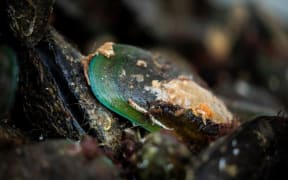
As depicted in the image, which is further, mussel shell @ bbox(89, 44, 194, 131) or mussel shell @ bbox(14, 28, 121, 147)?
mussel shell @ bbox(89, 44, 194, 131)

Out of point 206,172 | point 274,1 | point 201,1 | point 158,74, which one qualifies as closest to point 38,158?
point 206,172

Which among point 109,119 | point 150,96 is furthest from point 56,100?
point 150,96

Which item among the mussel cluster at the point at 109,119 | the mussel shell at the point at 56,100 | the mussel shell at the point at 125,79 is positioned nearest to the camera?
the mussel cluster at the point at 109,119

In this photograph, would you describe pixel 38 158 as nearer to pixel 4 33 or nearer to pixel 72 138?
pixel 72 138

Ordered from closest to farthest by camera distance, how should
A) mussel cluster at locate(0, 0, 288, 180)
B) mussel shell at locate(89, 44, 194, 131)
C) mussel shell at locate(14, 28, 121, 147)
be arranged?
mussel cluster at locate(0, 0, 288, 180), mussel shell at locate(14, 28, 121, 147), mussel shell at locate(89, 44, 194, 131)

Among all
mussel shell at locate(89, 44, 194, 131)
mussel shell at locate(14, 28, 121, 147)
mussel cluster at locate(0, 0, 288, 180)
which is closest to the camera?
mussel cluster at locate(0, 0, 288, 180)

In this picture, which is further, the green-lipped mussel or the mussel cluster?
the green-lipped mussel

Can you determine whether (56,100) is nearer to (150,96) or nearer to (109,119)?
(109,119)
